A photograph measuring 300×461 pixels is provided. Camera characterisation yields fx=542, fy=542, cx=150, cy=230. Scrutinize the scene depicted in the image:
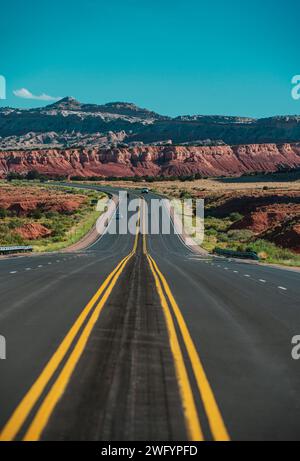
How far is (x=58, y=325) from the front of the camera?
A: 34.1 ft

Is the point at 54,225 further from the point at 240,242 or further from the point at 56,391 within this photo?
the point at 56,391

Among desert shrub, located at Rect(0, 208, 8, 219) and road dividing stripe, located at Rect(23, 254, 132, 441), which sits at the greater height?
desert shrub, located at Rect(0, 208, 8, 219)

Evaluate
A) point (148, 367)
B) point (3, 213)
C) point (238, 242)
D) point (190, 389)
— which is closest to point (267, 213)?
point (238, 242)

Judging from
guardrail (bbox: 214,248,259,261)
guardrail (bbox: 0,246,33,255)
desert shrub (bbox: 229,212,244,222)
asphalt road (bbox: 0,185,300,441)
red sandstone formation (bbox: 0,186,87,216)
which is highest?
red sandstone formation (bbox: 0,186,87,216)

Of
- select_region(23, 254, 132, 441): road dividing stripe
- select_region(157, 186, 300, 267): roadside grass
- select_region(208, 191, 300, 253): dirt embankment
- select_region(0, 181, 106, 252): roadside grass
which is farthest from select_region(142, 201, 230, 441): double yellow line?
select_region(208, 191, 300, 253): dirt embankment

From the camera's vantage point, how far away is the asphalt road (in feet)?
17.9

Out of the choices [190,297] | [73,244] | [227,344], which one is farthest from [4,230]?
[227,344]

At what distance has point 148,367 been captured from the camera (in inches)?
293

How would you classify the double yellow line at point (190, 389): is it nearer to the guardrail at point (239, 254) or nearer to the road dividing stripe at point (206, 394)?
the road dividing stripe at point (206, 394)

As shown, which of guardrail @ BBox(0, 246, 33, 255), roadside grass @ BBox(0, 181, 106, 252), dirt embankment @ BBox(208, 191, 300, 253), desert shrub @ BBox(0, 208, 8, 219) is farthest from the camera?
desert shrub @ BBox(0, 208, 8, 219)

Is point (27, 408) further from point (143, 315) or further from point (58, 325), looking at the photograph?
point (143, 315)

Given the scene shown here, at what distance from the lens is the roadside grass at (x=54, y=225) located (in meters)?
52.1

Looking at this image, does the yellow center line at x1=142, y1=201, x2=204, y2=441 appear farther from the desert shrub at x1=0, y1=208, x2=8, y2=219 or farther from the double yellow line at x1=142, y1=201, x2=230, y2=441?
the desert shrub at x1=0, y1=208, x2=8, y2=219

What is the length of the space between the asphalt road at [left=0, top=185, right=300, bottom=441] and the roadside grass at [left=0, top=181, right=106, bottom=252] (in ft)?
113
